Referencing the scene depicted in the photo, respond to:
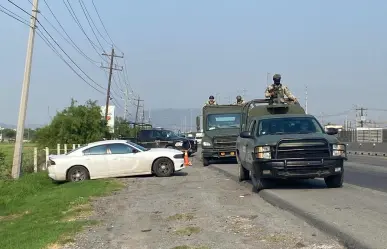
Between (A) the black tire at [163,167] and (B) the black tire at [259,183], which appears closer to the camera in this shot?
(B) the black tire at [259,183]

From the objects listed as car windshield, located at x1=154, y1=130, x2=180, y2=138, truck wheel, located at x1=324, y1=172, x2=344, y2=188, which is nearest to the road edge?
truck wheel, located at x1=324, y1=172, x2=344, y2=188

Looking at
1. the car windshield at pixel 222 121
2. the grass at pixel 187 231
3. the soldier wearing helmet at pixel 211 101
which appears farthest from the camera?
the soldier wearing helmet at pixel 211 101

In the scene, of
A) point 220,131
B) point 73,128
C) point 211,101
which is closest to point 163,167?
point 220,131

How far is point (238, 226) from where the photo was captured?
9125 millimetres

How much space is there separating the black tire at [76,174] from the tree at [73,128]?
2018 cm

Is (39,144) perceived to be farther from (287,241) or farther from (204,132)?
(287,241)

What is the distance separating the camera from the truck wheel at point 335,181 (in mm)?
13500

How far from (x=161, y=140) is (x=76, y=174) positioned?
52.4 ft

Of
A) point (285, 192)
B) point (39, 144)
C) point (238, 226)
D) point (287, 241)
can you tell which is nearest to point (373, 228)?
point (287, 241)

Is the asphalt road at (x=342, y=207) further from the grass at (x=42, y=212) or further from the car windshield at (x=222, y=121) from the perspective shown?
the car windshield at (x=222, y=121)

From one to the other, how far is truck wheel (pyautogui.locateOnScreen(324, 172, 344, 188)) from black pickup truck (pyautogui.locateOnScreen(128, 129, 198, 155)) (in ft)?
71.6

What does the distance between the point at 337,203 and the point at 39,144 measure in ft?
110

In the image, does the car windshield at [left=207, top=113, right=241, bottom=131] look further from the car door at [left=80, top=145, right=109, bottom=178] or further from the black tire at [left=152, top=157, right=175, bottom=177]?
the car door at [left=80, top=145, right=109, bottom=178]

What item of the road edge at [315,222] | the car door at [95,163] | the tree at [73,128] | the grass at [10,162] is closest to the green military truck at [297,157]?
the road edge at [315,222]
